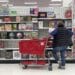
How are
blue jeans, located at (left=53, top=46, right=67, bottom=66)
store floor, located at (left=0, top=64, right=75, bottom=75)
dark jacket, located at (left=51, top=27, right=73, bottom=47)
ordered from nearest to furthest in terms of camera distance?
store floor, located at (left=0, top=64, right=75, bottom=75) → dark jacket, located at (left=51, top=27, right=73, bottom=47) → blue jeans, located at (left=53, top=46, right=67, bottom=66)

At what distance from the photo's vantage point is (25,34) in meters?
9.95

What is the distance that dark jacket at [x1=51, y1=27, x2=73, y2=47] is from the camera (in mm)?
8492

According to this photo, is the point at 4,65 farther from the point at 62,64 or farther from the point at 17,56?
the point at 62,64

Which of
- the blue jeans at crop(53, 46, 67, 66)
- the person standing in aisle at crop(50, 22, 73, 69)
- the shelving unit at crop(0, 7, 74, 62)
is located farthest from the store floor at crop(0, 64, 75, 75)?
the shelving unit at crop(0, 7, 74, 62)

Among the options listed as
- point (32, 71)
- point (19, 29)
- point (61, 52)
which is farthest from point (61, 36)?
point (19, 29)

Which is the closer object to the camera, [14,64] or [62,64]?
[62,64]

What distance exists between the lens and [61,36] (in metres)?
8.51

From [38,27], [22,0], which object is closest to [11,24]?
[38,27]

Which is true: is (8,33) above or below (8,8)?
below

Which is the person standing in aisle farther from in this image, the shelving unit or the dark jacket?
the shelving unit

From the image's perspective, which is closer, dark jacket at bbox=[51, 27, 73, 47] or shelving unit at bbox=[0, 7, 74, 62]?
dark jacket at bbox=[51, 27, 73, 47]

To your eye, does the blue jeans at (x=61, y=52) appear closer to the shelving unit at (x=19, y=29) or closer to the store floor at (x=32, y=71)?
the store floor at (x=32, y=71)

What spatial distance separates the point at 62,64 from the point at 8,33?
2447 mm

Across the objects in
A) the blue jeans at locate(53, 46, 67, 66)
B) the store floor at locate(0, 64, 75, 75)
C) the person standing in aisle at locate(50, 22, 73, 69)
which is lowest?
the store floor at locate(0, 64, 75, 75)
